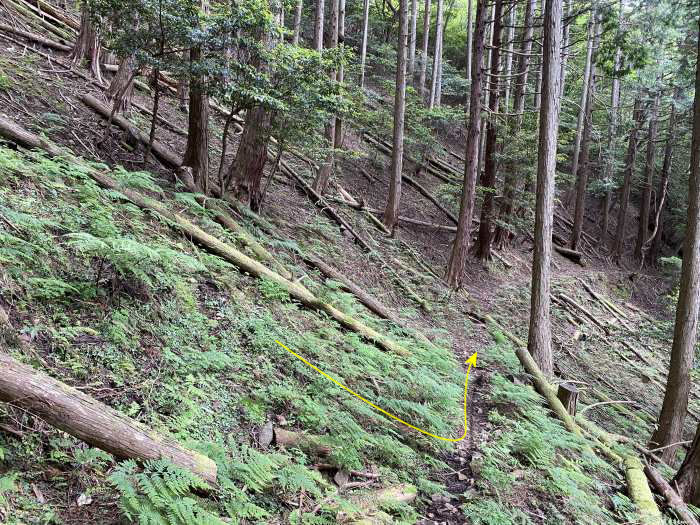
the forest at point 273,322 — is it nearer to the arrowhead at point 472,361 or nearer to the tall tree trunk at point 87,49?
the tall tree trunk at point 87,49

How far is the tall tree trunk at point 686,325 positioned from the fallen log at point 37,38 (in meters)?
13.3

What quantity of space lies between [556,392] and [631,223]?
29207 millimetres

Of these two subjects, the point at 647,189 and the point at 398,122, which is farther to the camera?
the point at 647,189

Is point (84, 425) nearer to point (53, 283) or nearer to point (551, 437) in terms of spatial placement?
point (53, 283)

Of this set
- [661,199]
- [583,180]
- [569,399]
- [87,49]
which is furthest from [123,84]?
[661,199]

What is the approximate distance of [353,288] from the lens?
9.09 metres

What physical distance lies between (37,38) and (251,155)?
21.0ft

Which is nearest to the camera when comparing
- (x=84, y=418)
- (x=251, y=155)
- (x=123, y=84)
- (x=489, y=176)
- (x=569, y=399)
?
(x=84, y=418)

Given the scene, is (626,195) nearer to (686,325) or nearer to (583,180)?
(583,180)

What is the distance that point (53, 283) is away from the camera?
13.2ft

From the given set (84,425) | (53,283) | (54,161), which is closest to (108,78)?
(54,161)

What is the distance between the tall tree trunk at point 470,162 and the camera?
1203 cm

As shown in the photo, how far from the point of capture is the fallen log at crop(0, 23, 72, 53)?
1079 cm

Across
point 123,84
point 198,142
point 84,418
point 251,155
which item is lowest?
point 84,418
